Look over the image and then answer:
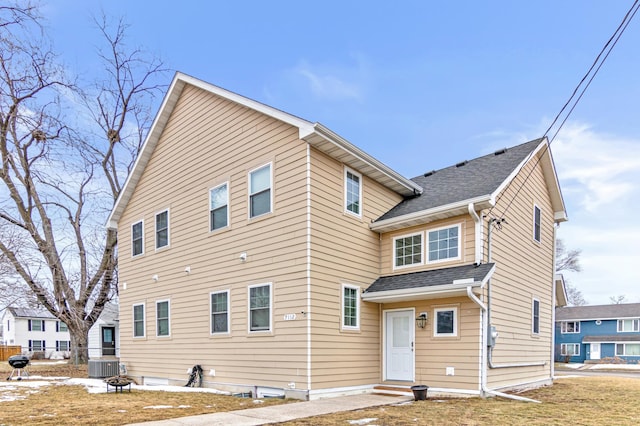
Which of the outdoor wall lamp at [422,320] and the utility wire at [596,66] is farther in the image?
the outdoor wall lamp at [422,320]

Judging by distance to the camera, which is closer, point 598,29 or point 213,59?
point 598,29

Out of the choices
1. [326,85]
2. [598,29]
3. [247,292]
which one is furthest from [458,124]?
[247,292]

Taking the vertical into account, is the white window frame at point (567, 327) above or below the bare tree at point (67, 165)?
below

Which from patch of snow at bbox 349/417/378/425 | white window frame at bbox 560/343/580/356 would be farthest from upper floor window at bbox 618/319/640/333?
patch of snow at bbox 349/417/378/425

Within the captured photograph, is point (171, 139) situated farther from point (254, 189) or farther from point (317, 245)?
point (317, 245)

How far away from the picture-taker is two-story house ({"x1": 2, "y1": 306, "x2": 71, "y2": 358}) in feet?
144

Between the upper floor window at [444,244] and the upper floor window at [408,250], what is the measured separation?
0.31 meters

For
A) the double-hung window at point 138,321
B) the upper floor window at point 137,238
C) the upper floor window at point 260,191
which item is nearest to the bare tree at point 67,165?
the upper floor window at point 137,238

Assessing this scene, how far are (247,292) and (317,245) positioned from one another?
229cm

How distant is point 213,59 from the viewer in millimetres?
20891

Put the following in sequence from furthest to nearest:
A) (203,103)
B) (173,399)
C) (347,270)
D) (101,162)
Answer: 1. (101,162)
2. (203,103)
3. (347,270)
4. (173,399)

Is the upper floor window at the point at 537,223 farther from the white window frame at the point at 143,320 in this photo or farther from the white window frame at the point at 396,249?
the white window frame at the point at 143,320

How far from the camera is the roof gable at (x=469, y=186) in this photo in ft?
31.2

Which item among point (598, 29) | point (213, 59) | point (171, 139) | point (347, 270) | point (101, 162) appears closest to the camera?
point (598, 29)
